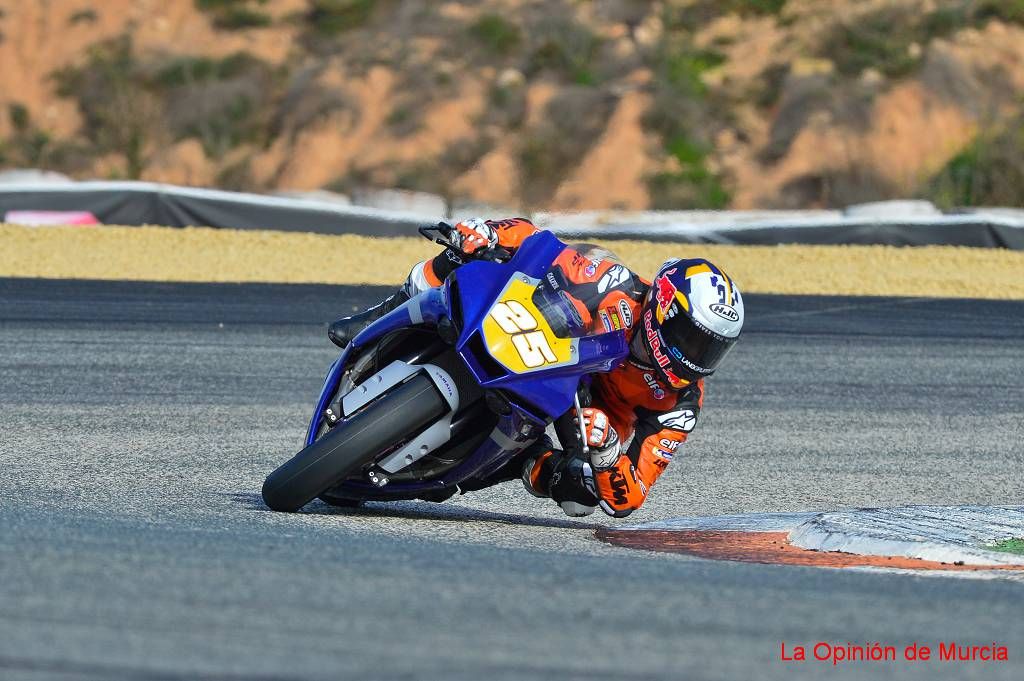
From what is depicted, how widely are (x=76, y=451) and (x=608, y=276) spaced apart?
304 centimetres

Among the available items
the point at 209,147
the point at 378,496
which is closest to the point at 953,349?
the point at 378,496

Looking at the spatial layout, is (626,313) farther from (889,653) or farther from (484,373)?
(889,653)

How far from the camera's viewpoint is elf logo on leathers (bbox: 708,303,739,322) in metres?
5.59

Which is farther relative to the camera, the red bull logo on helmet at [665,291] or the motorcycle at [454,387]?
the red bull logo on helmet at [665,291]

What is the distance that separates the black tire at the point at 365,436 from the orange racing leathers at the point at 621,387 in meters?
0.65

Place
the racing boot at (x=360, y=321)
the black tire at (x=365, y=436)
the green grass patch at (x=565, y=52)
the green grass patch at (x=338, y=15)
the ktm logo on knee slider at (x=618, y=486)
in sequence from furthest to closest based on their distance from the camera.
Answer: the green grass patch at (x=338, y=15) < the green grass patch at (x=565, y=52) < the racing boot at (x=360, y=321) < the ktm logo on knee slider at (x=618, y=486) < the black tire at (x=365, y=436)

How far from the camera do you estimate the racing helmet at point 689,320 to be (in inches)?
220

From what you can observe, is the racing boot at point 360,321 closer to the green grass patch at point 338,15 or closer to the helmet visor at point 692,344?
the helmet visor at point 692,344

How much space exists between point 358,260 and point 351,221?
166 cm

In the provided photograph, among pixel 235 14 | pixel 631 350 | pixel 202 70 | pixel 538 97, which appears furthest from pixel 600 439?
pixel 235 14

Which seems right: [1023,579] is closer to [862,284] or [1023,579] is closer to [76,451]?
[76,451]

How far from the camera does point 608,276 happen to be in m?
5.84

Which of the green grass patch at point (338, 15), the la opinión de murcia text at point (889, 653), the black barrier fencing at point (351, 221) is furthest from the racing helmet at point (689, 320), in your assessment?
the green grass patch at point (338, 15)

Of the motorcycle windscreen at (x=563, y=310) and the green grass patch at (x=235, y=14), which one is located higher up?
the motorcycle windscreen at (x=563, y=310)
